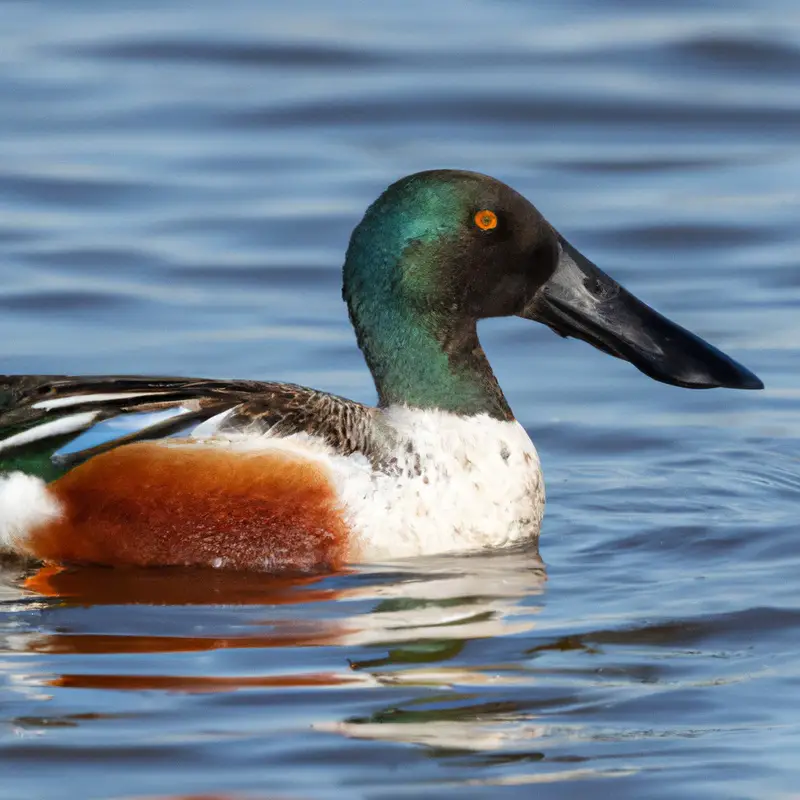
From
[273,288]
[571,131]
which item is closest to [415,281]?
[273,288]

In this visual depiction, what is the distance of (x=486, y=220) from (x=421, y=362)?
50 cm

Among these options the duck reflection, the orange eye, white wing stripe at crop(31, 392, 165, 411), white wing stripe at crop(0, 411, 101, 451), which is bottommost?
the duck reflection

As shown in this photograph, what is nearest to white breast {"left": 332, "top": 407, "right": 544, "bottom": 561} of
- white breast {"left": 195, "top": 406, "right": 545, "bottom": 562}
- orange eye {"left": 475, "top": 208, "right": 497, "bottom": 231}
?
white breast {"left": 195, "top": 406, "right": 545, "bottom": 562}

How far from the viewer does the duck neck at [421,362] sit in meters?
6.75

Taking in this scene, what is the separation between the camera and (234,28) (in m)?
13.6

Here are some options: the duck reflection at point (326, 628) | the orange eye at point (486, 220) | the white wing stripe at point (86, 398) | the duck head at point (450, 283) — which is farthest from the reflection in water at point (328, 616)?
the orange eye at point (486, 220)

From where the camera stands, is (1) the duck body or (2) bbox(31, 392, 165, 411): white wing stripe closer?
(1) the duck body

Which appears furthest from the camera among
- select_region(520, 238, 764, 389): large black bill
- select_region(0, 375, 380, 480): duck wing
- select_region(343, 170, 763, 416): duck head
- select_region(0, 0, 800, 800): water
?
select_region(520, 238, 764, 389): large black bill

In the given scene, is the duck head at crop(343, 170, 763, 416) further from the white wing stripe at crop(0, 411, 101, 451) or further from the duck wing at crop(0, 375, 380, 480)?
the white wing stripe at crop(0, 411, 101, 451)

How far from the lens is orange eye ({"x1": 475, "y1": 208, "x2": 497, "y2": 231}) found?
675 centimetres

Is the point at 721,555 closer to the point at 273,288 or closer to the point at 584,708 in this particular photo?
the point at 584,708

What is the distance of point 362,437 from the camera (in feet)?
21.4

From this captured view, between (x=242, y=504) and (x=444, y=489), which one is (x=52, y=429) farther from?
(x=444, y=489)

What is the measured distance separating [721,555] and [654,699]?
1509 mm
